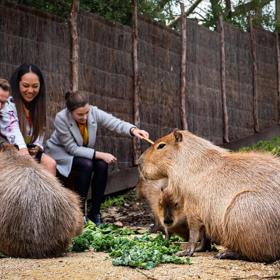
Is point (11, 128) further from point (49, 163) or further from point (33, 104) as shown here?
point (49, 163)

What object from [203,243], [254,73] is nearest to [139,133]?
[203,243]

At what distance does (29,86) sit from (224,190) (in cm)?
230

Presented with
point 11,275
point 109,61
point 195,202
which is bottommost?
point 11,275

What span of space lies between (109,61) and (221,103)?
4.14m

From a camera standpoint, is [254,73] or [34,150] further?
[254,73]

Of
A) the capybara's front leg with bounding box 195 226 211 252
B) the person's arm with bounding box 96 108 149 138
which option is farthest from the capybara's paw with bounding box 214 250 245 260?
the person's arm with bounding box 96 108 149 138

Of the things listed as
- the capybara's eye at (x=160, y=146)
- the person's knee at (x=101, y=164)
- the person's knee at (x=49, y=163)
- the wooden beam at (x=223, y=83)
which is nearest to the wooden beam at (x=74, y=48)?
the person's knee at (x=101, y=164)

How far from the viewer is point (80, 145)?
25.6ft

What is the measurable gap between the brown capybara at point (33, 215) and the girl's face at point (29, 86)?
159cm

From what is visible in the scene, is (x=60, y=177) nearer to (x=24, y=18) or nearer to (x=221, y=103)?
(x=24, y=18)

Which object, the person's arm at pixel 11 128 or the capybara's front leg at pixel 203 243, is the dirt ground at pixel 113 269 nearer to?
the capybara's front leg at pixel 203 243

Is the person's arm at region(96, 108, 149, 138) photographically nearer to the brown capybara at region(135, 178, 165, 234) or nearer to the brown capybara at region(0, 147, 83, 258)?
the brown capybara at region(135, 178, 165, 234)

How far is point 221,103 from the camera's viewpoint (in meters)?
14.2

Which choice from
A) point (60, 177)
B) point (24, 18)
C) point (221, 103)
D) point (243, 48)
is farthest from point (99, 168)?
point (243, 48)
